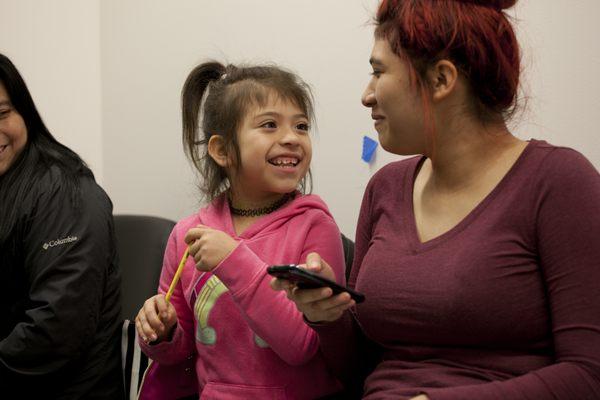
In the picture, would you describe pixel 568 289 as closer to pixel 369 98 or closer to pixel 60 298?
pixel 369 98

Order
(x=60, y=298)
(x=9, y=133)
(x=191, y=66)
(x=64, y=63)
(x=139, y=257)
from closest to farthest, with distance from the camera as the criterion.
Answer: (x=60, y=298)
(x=9, y=133)
(x=139, y=257)
(x=191, y=66)
(x=64, y=63)

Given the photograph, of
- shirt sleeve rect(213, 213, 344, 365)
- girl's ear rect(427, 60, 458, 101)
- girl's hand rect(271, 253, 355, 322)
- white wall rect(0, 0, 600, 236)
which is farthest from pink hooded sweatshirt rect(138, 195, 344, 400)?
white wall rect(0, 0, 600, 236)

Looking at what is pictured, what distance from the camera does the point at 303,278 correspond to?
0.95m

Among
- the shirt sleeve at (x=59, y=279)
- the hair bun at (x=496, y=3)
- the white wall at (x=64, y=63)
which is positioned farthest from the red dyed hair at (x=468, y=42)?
the white wall at (x=64, y=63)

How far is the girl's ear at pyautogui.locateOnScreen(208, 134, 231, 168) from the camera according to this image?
1.39m

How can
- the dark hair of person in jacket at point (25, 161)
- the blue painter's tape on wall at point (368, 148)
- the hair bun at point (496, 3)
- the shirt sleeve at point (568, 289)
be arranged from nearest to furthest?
the shirt sleeve at point (568, 289), the hair bun at point (496, 3), the dark hair of person in jacket at point (25, 161), the blue painter's tape on wall at point (368, 148)

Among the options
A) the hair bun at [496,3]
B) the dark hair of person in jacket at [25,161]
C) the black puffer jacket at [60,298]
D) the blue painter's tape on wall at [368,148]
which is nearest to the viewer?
the hair bun at [496,3]

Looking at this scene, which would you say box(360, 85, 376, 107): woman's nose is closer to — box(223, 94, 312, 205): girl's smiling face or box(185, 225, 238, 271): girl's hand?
box(223, 94, 312, 205): girl's smiling face

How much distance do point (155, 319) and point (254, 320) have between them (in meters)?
0.21

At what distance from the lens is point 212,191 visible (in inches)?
57.9

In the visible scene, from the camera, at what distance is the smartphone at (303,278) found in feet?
3.06

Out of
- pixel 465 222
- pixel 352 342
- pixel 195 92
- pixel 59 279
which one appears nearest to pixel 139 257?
pixel 59 279

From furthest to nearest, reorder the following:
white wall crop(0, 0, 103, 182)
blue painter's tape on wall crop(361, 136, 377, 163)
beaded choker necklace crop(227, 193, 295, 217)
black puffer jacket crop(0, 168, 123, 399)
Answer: white wall crop(0, 0, 103, 182), blue painter's tape on wall crop(361, 136, 377, 163), black puffer jacket crop(0, 168, 123, 399), beaded choker necklace crop(227, 193, 295, 217)

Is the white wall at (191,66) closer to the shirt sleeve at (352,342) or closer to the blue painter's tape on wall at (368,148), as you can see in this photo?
the blue painter's tape on wall at (368,148)
